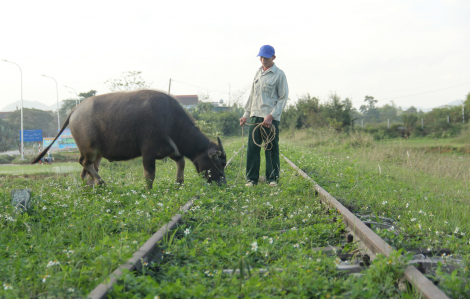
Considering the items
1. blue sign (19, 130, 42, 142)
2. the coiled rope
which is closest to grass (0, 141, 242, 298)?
the coiled rope

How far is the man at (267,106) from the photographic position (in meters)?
6.35

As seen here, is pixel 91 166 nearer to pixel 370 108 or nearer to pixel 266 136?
pixel 266 136

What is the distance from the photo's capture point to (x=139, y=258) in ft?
8.39

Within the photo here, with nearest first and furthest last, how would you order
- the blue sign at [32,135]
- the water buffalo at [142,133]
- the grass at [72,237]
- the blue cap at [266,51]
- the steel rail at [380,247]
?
the steel rail at [380,247] → the grass at [72,237] → the water buffalo at [142,133] → the blue cap at [266,51] → the blue sign at [32,135]

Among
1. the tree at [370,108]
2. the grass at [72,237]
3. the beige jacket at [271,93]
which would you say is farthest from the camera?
the tree at [370,108]

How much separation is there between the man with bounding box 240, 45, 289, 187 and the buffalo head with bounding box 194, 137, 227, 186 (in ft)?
1.70

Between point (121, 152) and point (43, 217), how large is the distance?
8.21 ft

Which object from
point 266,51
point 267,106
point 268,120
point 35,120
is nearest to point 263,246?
point 268,120

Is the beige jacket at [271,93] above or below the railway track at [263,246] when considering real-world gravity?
above

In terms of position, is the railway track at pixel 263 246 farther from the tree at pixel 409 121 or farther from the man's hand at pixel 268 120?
the tree at pixel 409 121

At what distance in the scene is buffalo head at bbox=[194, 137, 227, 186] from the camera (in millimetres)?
6406

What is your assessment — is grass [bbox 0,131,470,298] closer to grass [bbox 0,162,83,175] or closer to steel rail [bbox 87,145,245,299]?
steel rail [bbox 87,145,245,299]

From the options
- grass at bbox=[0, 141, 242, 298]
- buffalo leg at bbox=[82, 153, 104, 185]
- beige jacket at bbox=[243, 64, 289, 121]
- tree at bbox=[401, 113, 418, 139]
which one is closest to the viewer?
grass at bbox=[0, 141, 242, 298]

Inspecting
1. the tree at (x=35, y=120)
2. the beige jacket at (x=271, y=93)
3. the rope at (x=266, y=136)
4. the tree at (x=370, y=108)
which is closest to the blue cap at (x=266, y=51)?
the beige jacket at (x=271, y=93)
